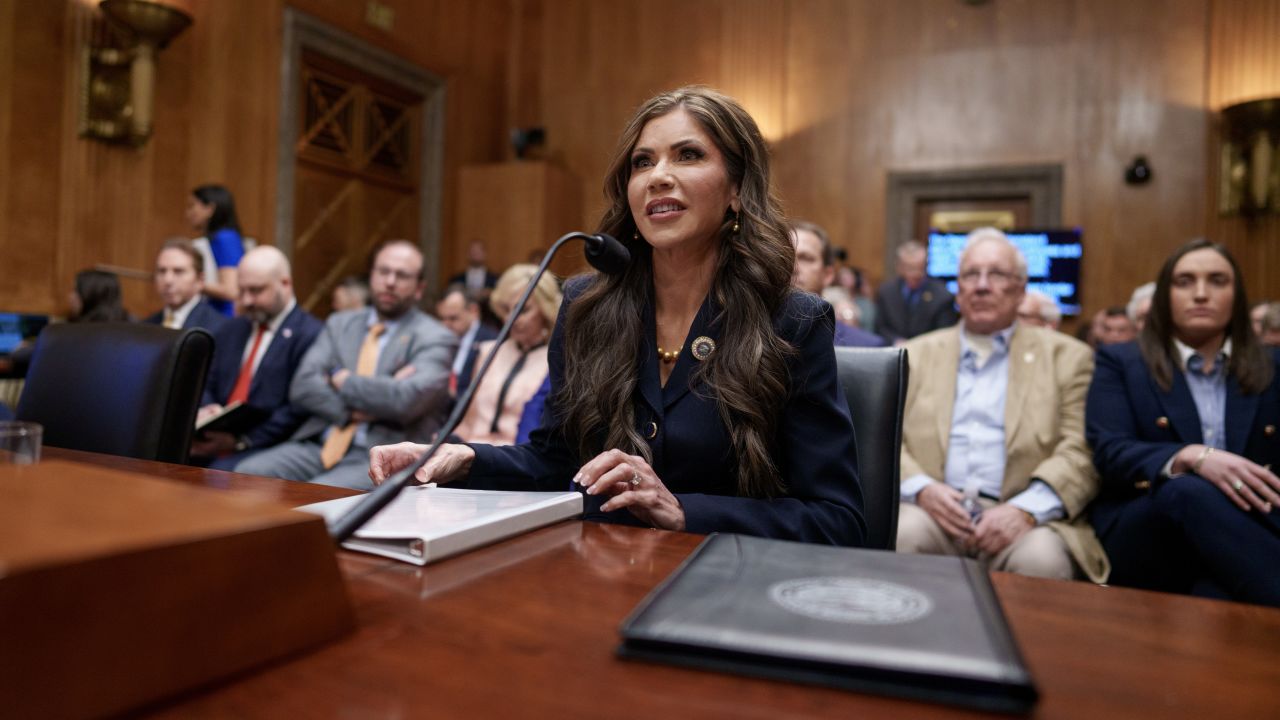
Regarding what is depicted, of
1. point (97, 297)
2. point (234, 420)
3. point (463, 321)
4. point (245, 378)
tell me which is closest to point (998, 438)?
point (234, 420)

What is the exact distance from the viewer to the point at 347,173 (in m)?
7.21

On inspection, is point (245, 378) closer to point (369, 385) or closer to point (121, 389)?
point (369, 385)

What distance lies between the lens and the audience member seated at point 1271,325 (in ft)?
16.3

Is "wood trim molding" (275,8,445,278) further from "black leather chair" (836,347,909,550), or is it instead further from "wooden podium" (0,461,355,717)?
"wooden podium" (0,461,355,717)

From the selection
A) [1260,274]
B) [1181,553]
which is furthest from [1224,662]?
[1260,274]

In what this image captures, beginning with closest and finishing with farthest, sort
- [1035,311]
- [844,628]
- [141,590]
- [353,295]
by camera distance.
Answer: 1. [141,590]
2. [844,628]
3. [1035,311]
4. [353,295]

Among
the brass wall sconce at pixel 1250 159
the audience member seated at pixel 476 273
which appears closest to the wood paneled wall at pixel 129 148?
the audience member seated at pixel 476 273

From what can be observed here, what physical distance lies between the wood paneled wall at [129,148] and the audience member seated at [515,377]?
354cm

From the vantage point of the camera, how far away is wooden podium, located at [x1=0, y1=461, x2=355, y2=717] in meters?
0.45

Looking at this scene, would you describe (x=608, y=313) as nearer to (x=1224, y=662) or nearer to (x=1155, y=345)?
(x=1224, y=662)

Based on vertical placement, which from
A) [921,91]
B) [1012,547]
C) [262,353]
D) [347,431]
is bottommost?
[1012,547]

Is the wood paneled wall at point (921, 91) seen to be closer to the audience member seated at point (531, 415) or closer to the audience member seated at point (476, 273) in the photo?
the audience member seated at point (476, 273)

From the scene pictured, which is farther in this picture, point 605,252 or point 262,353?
point 262,353

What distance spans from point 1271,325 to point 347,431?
5191mm
